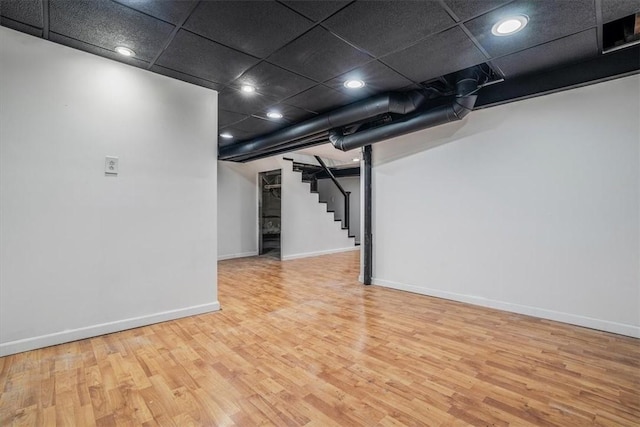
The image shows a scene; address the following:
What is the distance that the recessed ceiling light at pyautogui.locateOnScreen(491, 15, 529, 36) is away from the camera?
2022mm

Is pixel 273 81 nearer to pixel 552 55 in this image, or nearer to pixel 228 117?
pixel 228 117

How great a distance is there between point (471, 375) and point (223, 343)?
190 centimetres

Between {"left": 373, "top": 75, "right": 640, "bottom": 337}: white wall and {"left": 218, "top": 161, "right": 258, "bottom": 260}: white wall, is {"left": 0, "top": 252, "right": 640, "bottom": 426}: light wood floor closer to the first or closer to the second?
{"left": 373, "top": 75, "right": 640, "bottom": 337}: white wall

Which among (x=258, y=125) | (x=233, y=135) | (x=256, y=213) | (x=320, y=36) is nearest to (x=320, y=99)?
(x=320, y=36)

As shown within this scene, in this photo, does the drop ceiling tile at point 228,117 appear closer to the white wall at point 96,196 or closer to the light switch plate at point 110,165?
the white wall at point 96,196

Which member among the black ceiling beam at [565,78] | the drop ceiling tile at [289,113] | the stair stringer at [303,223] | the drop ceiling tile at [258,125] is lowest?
the stair stringer at [303,223]

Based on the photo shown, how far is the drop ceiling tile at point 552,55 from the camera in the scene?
2.29 meters

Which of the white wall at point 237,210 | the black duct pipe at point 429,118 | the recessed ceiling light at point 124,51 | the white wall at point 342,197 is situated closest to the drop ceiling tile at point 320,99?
the black duct pipe at point 429,118

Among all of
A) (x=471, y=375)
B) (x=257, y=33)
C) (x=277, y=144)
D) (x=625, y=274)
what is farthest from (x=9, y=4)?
(x=625, y=274)

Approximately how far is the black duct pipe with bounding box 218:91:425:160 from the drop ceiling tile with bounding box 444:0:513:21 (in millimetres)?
1268

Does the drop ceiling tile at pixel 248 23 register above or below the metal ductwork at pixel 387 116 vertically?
above

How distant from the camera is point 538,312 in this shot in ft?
10.0

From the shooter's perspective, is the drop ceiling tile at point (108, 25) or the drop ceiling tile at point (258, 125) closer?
the drop ceiling tile at point (108, 25)

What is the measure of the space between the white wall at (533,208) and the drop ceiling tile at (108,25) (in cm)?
317
